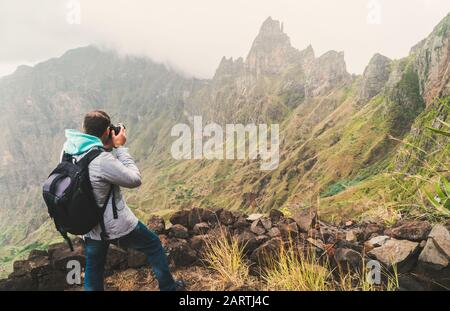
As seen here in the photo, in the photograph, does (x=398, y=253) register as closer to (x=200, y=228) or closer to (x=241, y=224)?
(x=241, y=224)

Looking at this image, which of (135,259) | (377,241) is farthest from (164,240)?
(377,241)

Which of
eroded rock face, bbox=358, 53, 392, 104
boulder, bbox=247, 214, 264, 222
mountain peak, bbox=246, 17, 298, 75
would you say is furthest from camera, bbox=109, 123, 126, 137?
mountain peak, bbox=246, 17, 298, 75

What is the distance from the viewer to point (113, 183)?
297cm

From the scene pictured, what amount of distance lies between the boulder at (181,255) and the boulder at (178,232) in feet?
1.48

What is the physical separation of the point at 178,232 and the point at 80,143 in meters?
2.53

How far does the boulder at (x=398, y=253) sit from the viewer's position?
3.84m

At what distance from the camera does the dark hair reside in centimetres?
310

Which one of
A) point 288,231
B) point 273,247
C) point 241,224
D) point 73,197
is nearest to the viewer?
point 73,197

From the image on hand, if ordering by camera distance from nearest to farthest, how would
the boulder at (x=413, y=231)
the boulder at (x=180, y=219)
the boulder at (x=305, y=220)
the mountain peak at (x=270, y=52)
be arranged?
the boulder at (x=413, y=231) → the boulder at (x=305, y=220) → the boulder at (x=180, y=219) → the mountain peak at (x=270, y=52)

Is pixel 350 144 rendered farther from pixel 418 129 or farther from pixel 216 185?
pixel 216 185

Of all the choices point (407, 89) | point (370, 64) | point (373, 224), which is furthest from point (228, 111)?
point (373, 224)

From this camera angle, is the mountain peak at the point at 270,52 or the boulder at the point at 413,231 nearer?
the boulder at the point at 413,231

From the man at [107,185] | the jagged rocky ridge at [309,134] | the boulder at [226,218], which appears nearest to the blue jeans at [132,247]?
the man at [107,185]

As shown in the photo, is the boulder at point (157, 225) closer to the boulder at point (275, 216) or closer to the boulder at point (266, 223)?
the boulder at point (266, 223)
